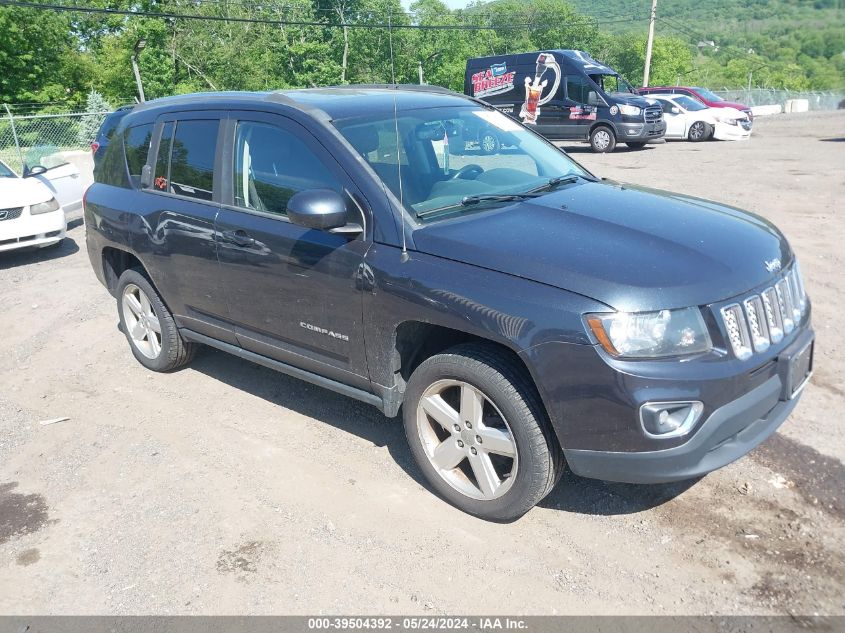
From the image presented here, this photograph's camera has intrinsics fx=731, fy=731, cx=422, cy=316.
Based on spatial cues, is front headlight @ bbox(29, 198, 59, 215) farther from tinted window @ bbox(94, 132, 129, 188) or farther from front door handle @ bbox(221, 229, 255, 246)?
front door handle @ bbox(221, 229, 255, 246)

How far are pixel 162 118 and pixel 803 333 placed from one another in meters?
4.19

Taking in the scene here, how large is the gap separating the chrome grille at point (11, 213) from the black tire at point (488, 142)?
738 centimetres

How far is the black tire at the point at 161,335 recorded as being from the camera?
17.4 ft

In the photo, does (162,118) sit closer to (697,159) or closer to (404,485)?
(404,485)

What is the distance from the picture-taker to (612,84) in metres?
23.8

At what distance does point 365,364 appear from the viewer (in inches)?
151

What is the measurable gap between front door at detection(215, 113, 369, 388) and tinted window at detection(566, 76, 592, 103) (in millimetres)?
18759

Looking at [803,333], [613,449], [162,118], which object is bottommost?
[613,449]

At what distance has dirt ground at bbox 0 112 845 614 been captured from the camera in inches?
122

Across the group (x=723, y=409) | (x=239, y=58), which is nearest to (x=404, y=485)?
(x=723, y=409)

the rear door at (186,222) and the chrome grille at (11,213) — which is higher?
the rear door at (186,222)

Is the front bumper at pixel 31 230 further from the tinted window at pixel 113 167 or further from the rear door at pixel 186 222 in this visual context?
the rear door at pixel 186 222

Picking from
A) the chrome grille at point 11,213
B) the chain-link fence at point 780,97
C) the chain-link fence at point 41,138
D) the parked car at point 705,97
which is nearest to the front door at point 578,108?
the parked car at point 705,97

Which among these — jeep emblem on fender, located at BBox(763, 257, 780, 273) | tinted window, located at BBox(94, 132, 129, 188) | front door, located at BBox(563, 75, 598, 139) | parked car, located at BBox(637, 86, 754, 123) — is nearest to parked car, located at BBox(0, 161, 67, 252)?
tinted window, located at BBox(94, 132, 129, 188)
